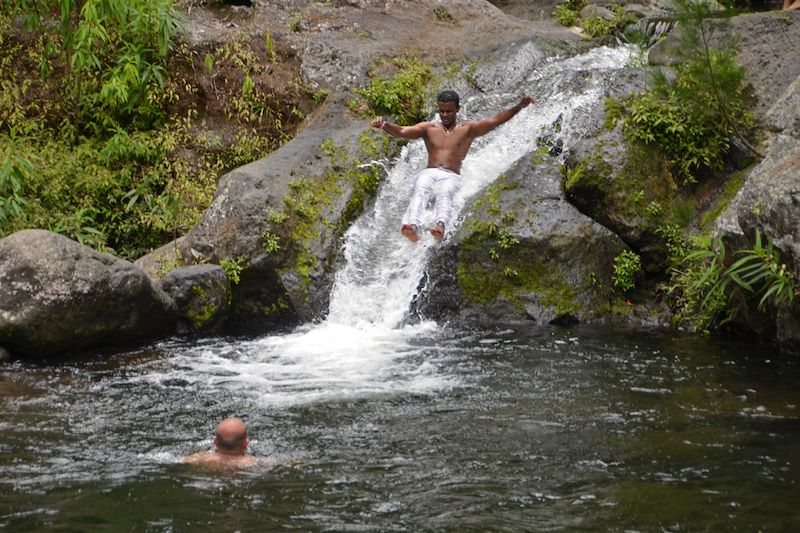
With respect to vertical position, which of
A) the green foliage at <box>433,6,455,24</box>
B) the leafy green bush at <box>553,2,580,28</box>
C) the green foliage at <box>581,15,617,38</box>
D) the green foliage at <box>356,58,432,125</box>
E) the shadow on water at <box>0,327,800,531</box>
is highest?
the leafy green bush at <box>553,2,580,28</box>

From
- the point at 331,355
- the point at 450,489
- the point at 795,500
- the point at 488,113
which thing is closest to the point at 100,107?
the point at 488,113

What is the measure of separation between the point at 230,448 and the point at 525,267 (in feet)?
18.2

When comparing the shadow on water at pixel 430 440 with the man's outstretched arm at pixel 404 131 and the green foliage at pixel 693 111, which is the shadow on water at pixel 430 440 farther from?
the green foliage at pixel 693 111

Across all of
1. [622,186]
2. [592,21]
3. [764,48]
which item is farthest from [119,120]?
[764,48]

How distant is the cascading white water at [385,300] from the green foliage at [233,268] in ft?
3.12

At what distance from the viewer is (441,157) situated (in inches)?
440

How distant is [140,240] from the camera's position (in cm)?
1320

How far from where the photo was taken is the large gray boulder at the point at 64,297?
9.09 meters

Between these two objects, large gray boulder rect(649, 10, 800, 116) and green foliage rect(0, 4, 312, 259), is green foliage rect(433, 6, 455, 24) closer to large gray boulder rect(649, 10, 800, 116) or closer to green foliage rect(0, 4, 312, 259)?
green foliage rect(0, 4, 312, 259)

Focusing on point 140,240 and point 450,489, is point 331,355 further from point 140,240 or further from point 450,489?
point 140,240

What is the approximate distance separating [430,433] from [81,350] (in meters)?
4.29

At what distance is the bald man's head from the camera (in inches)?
233

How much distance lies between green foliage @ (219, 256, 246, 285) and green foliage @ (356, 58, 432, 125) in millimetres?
3369

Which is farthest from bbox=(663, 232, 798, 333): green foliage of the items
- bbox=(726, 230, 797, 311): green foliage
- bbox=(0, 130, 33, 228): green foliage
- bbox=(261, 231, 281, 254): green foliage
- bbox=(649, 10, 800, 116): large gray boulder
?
bbox=(0, 130, 33, 228): green foliage
